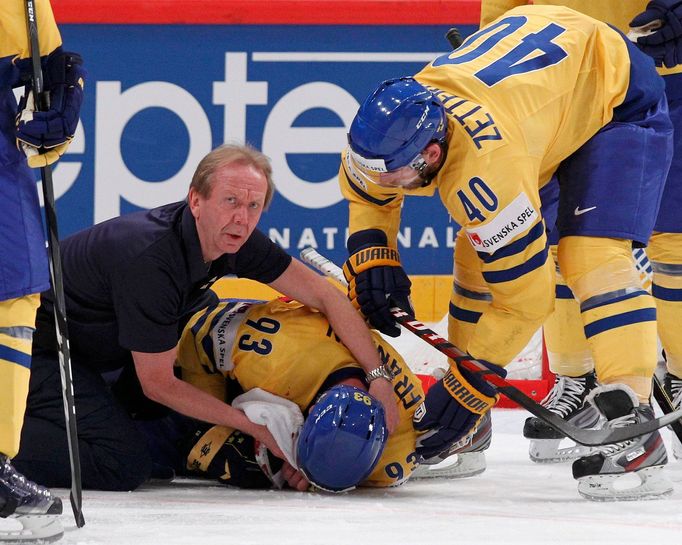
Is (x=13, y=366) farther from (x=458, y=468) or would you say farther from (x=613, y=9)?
(x=613, y=9)

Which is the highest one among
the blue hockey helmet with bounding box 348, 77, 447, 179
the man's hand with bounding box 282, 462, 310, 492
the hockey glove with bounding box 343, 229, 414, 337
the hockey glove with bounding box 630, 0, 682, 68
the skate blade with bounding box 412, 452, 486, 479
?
the hockey glove with bounding box 630, 0, 682, 68

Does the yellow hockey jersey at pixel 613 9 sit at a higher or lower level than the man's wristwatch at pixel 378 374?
higher

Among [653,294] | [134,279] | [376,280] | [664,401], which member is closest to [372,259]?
[376,280]

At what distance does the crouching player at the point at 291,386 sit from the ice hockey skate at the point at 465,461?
0.19m

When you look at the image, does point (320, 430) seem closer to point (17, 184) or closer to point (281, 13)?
point (17, 184)

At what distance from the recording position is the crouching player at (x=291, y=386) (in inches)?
126

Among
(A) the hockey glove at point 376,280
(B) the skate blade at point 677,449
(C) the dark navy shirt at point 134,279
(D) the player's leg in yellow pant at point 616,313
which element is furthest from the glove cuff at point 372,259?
(B) the skate blade at point 677,449

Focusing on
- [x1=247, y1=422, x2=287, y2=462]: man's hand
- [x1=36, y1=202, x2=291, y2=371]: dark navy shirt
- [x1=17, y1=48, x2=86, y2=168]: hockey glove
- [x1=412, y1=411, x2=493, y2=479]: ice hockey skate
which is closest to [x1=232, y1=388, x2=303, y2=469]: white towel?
[x1=247, y1=422, x2=287, y2=462]: man's hand

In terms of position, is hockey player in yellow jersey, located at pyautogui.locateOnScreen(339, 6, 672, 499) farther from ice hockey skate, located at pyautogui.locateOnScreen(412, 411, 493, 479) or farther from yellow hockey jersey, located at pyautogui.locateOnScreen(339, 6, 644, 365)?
ice hockey skate, located at pyautogui.locateOnScreen(412, 411, 493, 479)

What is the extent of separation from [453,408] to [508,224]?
0.51 meters

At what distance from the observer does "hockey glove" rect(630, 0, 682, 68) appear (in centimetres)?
373

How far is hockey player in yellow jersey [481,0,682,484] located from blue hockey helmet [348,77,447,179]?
920mm

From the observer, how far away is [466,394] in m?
3.32

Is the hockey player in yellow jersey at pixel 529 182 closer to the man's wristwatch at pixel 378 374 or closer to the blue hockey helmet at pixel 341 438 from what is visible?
the man's wristwatch at pixel 378 374
